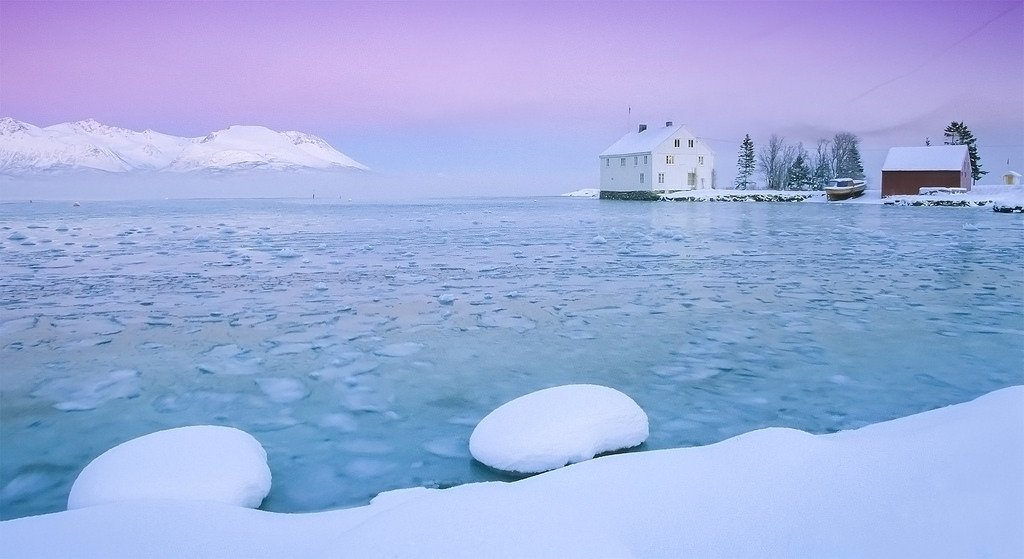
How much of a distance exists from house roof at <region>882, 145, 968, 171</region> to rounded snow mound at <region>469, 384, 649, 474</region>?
49.5 metres

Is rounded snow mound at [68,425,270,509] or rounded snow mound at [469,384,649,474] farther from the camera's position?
rounded snow mound at [469,384,649,474]

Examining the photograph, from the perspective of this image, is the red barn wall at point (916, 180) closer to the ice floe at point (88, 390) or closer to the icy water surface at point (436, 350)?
the icy water surface at point (436, 350)

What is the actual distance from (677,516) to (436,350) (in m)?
3.96

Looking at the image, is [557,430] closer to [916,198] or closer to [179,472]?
[179,472]

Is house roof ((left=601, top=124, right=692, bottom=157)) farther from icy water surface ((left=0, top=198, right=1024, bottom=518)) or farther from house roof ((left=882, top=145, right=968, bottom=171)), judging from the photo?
icy water surface ((left=0, top=198, right=1024, bottom=518))

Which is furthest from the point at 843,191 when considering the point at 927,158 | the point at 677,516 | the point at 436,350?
the point at 677,516

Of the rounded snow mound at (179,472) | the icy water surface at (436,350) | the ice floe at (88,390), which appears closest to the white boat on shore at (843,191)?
the icy water surface at (436,350)

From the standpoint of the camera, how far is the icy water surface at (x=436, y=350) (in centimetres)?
420

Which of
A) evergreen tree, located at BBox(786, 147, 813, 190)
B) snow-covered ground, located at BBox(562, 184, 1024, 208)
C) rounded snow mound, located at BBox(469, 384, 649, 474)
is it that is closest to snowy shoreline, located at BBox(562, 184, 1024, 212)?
snow-covered ground, located at BBox(562, 184, 1024, 208)

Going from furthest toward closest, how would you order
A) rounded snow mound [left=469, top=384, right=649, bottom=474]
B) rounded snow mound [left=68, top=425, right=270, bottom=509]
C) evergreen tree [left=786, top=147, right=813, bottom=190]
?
1. evergreen tree [left=786, top=147, right=813, bottom=190]
2. rounded snow mound [left=469, top=384, right=649, bottom=474]
3. rounded snow mound [left=68, top=425, right=270, bottom=509]

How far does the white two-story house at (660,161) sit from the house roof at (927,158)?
45.1 feet

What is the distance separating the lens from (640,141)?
53.5 meters

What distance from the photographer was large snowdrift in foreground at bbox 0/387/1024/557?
2266 mm

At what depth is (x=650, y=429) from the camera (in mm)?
4246
